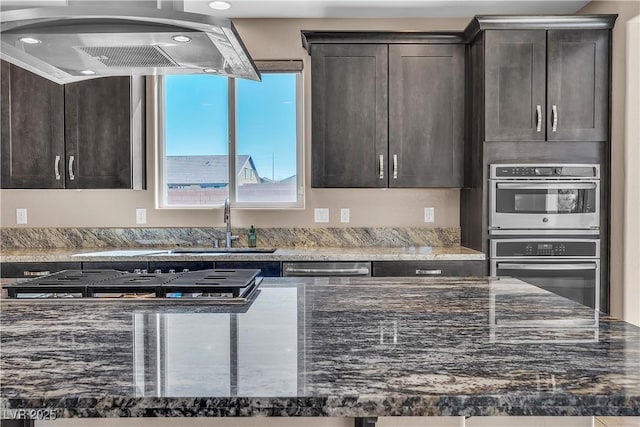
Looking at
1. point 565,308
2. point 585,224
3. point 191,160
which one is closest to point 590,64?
point 585,224

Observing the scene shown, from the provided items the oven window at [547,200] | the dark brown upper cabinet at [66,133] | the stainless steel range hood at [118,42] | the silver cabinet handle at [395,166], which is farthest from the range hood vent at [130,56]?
the oven window at [547,200]

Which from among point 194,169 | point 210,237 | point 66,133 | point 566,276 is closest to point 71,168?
point 66,133

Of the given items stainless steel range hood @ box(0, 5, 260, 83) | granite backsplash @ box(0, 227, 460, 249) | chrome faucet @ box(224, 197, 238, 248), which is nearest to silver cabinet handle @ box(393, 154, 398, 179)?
granite backsplash @ box(0, 227, 460, 249)

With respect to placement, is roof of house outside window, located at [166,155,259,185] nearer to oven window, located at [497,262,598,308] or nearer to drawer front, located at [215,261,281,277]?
drawer front, located at [215,261,281,277]

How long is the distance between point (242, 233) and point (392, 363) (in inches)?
114

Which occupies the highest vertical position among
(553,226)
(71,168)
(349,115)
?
(349,115)

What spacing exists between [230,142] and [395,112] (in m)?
1.31

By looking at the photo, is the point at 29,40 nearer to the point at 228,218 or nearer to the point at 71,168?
the point at 71,168

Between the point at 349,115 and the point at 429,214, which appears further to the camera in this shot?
the point at 429,214

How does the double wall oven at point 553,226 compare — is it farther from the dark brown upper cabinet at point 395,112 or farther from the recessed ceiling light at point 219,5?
the recessed ceiling light at point 219,5

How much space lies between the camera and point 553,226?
123 inches

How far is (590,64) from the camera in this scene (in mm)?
3117

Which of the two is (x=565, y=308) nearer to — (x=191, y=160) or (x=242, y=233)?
(x=242, y=233)

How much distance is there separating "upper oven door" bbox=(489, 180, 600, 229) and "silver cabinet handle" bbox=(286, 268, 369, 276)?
37.7 inches
